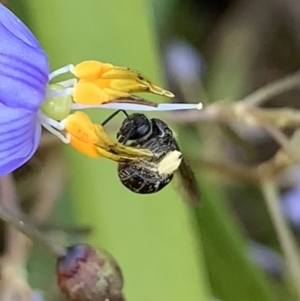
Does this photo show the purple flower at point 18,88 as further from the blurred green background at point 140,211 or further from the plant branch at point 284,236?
the plant branch at point 284,236

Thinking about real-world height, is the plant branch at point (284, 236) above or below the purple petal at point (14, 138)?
below

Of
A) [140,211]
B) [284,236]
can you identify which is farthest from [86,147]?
[284,236]

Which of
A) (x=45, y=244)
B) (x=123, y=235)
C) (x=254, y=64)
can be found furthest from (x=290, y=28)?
(x=45, y=244)

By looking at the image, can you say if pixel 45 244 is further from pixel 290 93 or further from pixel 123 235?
pixel 290 93

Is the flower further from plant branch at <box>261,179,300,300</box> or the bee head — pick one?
plant branch at <box>261,179,300,300</box>

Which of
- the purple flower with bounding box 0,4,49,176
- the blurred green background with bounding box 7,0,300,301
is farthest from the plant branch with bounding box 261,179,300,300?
the purple flower with bounding box 0,4,49,176

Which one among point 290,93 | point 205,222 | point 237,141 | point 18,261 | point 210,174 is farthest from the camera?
point 290,93

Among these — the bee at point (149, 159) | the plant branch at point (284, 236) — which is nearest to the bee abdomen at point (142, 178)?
the bee at point (149, 159)
